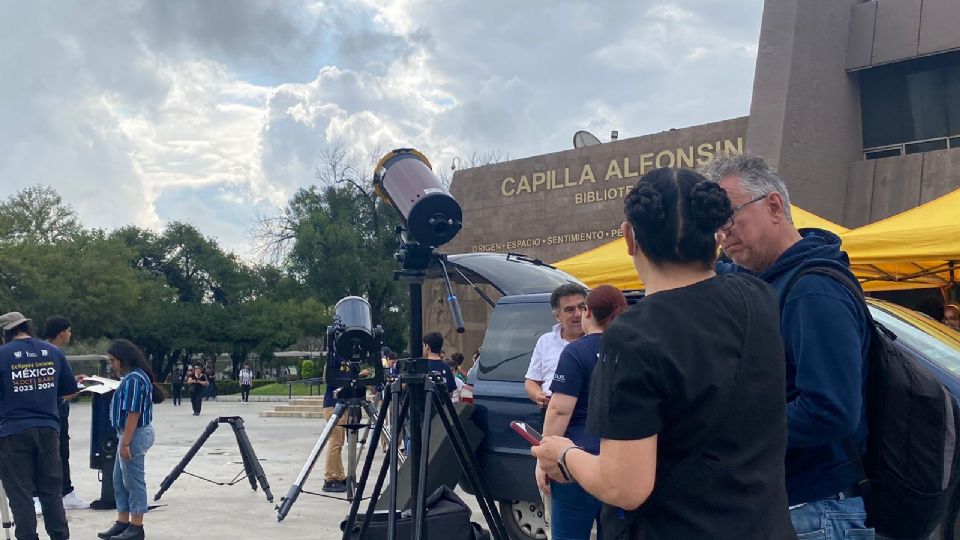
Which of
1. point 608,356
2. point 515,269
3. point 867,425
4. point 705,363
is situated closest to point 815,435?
point 867,425

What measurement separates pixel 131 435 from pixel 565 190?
14868 millimetres

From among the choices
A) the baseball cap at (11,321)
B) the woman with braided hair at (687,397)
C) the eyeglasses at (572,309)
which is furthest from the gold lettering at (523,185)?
the woman with braided hair at (687,397)

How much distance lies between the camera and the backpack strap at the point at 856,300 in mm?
2326

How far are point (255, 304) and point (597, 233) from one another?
127 ft

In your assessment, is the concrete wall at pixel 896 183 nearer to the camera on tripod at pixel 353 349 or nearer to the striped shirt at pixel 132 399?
the camera on tripod at pixel 353 349

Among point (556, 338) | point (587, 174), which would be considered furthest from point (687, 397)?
point (587, 174)

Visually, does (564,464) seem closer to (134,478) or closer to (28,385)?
(28,385)

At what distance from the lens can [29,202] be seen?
5244 centimetres

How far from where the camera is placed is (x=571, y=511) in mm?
4156

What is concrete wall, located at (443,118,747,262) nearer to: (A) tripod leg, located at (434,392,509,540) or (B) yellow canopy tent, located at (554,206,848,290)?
(B) yellow canopy tent, located at (554,206,848,290)

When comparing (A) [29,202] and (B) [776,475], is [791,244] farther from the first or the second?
(A) [29,202]

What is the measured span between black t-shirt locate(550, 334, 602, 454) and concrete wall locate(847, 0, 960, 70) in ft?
43.4

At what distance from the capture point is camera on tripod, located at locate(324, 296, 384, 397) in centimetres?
701

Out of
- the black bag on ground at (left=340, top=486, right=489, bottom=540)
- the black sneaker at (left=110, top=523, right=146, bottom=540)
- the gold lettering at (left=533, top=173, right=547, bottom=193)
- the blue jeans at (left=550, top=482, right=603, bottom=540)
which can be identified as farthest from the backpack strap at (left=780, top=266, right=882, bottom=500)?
the gold lettering at (left=533, top=173, right=547, bottom=193)
